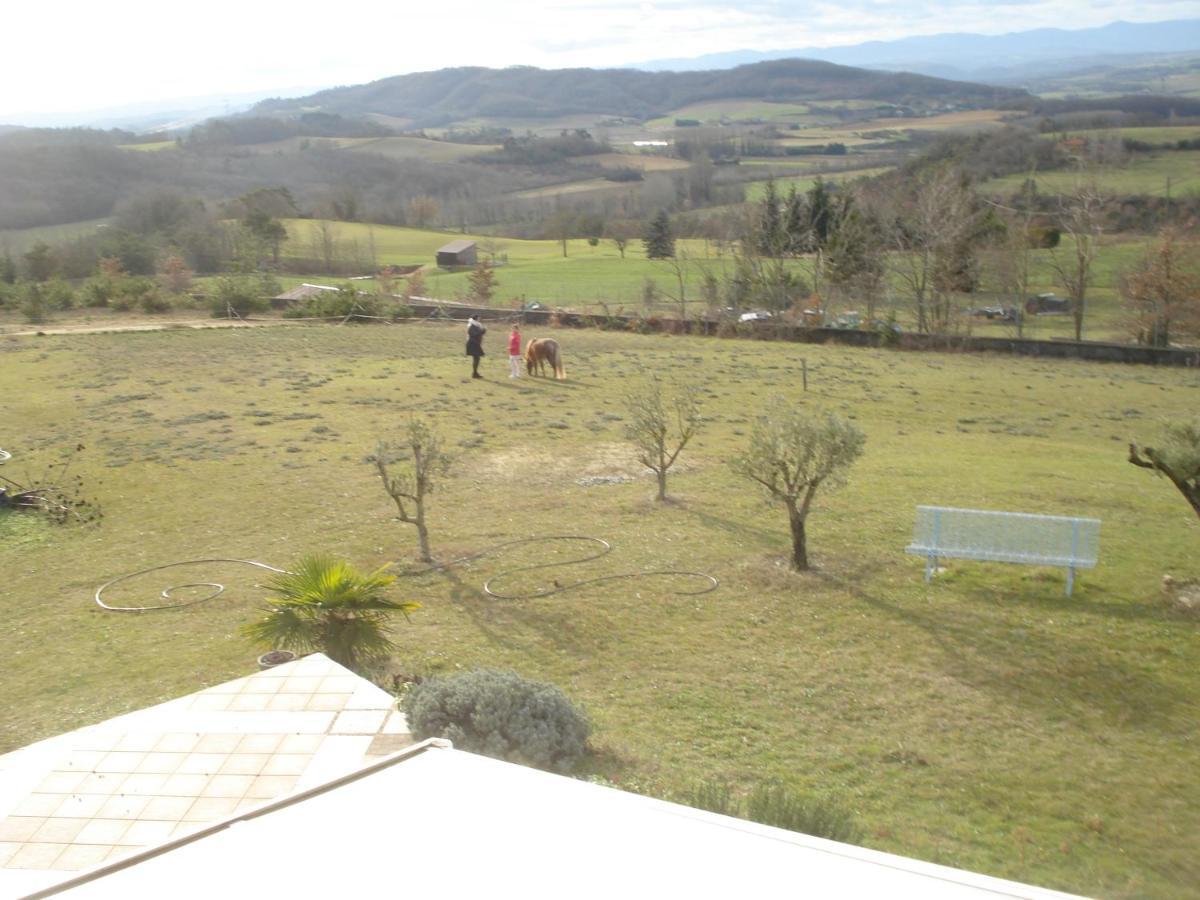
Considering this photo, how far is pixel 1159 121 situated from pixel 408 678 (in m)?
108

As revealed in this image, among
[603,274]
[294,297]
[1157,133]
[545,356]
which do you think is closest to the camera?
[545,356]

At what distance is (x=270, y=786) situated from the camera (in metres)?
6.03

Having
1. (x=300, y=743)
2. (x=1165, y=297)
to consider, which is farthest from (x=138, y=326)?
(x=1165, y=297)

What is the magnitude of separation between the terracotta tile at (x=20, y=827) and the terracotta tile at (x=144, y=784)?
0.48 metres

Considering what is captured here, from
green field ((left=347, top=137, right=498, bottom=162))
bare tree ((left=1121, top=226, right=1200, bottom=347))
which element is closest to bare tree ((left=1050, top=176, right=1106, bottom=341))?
bare tree ((left=1121, top=226, right=1200, bottom=347))

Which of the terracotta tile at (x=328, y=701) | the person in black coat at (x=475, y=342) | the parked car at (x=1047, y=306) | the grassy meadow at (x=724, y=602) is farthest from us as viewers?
the parked car at (x=1047, y=306)

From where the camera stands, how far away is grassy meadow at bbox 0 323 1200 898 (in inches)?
263

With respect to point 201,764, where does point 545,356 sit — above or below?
below

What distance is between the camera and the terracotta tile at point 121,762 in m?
6.29

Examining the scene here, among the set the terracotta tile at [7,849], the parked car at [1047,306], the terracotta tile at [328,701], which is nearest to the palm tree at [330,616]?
the terracotta tile at [328,701]

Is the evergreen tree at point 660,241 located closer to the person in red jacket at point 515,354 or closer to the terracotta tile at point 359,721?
the person in red jacket at point 515,354

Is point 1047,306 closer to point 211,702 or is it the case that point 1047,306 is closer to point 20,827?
point 211,702

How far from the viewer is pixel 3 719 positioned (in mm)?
7652

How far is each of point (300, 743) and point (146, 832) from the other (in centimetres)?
115
